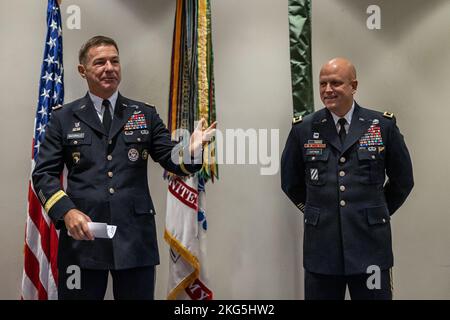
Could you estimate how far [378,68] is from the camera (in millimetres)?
3375

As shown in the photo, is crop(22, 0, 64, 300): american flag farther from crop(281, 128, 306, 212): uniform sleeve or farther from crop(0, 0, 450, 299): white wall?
crop(281, 128, 306, 212): uniform sleeve

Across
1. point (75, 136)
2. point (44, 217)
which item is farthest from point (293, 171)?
point (44, 217)

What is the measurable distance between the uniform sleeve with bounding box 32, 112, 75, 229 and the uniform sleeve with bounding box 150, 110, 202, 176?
393 millimetres

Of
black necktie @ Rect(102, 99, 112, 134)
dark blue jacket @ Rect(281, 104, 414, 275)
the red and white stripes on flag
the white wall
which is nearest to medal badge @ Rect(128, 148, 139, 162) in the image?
black necktie @ Rect(102, 99, 112, 134)

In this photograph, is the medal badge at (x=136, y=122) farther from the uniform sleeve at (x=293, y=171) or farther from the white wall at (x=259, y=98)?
the white wall at (x=259, y=98)

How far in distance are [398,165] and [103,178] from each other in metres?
1.29

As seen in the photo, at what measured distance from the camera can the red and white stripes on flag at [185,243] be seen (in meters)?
2.89

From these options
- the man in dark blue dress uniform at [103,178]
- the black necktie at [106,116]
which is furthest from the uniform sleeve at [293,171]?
the black necktie at [106,116]

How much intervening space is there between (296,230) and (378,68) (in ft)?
3.67

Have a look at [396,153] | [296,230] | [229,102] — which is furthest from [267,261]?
[396,153]

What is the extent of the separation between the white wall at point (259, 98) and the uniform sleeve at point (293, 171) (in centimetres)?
72

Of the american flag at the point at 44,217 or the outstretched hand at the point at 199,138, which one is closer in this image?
the outstretched hand at the point at 199,138

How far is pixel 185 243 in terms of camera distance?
2.90 m

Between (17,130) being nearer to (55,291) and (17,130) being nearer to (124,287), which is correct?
(55,291)
